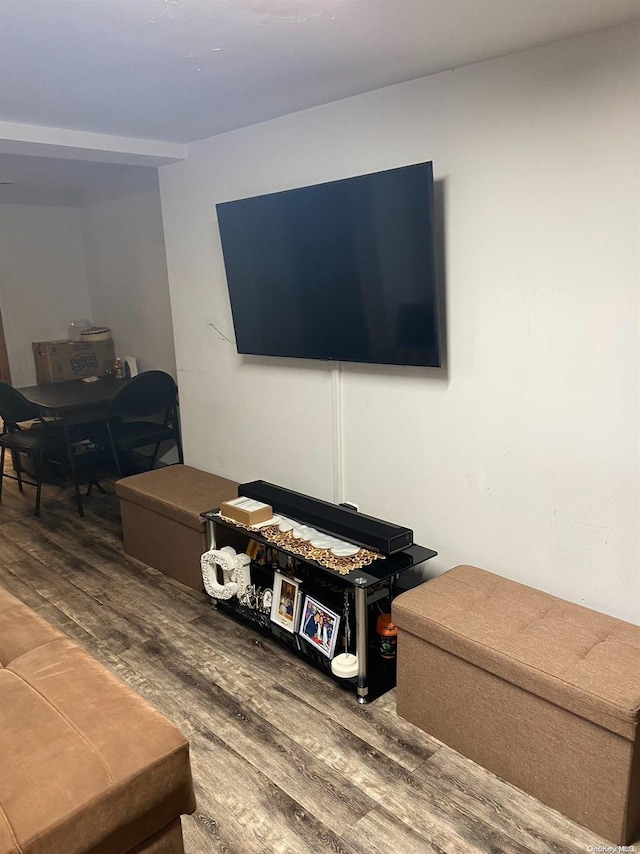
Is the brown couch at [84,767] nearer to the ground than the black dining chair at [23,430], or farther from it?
nearer to the ground

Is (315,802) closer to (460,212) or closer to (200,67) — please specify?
(460,212)

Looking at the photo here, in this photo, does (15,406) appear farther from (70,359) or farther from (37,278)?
(37,278)

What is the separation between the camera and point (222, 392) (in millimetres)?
3473

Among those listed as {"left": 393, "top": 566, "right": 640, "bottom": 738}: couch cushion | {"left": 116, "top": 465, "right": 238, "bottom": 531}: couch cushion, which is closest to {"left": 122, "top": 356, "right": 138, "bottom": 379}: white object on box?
{"left": 116, "top": 465, "right": 238, "bottom": 531}: couch cushion

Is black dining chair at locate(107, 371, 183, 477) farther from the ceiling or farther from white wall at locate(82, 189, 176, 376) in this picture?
the ceiling

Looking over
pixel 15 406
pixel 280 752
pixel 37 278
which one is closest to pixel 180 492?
pixel 280 752

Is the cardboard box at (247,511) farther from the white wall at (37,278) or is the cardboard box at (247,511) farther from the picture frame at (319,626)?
the white wall at (37,278)

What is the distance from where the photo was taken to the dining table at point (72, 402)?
164 inches

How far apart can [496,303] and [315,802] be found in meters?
1.67

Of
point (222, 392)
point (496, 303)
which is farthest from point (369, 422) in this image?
point (222, 392)

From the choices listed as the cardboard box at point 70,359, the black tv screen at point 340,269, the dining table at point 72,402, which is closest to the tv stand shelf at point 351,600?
the black tv screen at point 340,269

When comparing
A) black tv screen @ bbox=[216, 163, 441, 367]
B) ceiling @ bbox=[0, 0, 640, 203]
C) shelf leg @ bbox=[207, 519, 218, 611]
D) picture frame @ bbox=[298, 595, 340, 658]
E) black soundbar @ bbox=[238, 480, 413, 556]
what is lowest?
picture frame @ bbox=[298, 595, 340, 658]

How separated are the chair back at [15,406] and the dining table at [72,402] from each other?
0.16ft

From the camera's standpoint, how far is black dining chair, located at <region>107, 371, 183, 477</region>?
4.16 metres
